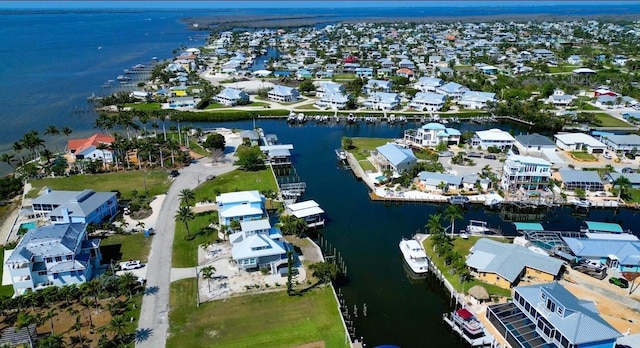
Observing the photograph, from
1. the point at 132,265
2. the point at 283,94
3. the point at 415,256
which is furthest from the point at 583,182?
the point at 283,94

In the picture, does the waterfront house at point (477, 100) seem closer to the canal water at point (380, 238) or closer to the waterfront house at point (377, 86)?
the waterfront house at point (377, 86)

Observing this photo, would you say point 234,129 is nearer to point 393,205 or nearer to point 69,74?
point 393,205

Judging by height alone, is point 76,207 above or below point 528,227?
above

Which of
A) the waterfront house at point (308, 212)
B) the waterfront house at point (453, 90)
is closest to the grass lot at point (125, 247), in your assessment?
the waterfront house at point (308, 212)

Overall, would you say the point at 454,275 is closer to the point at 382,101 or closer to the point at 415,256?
the point at 415,256

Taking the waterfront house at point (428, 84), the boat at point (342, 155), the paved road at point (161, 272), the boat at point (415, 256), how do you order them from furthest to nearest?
1. the waterfront house at point (428, 84)
2. the boat at point (342, 155)
3. the boat at point (415, 256)
4. the paved road at point (161, 272)

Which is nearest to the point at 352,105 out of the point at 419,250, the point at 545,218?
the point at 545,218
